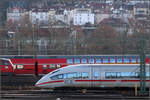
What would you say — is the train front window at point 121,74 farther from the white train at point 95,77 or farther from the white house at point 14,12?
the white house at point 14,12

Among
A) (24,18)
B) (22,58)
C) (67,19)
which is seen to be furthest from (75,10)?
(22,58)

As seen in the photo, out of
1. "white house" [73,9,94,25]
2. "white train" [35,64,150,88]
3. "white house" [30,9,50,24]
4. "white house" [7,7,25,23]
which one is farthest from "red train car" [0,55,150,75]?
"white house" [73,9,94,25]

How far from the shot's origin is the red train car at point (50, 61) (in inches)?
574

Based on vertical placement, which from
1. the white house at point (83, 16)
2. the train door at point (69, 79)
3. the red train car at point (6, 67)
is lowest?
the red train car at point (6, 67)

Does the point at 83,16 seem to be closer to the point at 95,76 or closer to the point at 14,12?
the point at 14,12

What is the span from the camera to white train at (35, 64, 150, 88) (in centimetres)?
966

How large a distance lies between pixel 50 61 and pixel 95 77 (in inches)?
208

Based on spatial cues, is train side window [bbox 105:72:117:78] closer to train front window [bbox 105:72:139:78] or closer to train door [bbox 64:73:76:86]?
train front window [bbox 105:72:139:78]

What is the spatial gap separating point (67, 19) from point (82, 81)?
29319 millimetres

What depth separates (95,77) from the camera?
9680 mm

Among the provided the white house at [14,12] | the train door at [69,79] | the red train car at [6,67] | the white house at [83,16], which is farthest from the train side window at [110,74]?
the white house at [14,12]

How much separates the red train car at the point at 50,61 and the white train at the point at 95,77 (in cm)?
486

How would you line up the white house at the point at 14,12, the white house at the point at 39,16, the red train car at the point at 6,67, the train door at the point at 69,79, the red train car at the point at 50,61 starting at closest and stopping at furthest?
the train door at the point at 69,79
the red train car at the point at 6,67
the red train car at the point at 50,61
the white house at the point at 39,16
the white house at the point at 14,12

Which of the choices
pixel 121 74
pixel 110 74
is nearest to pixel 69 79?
pixel 110 74
